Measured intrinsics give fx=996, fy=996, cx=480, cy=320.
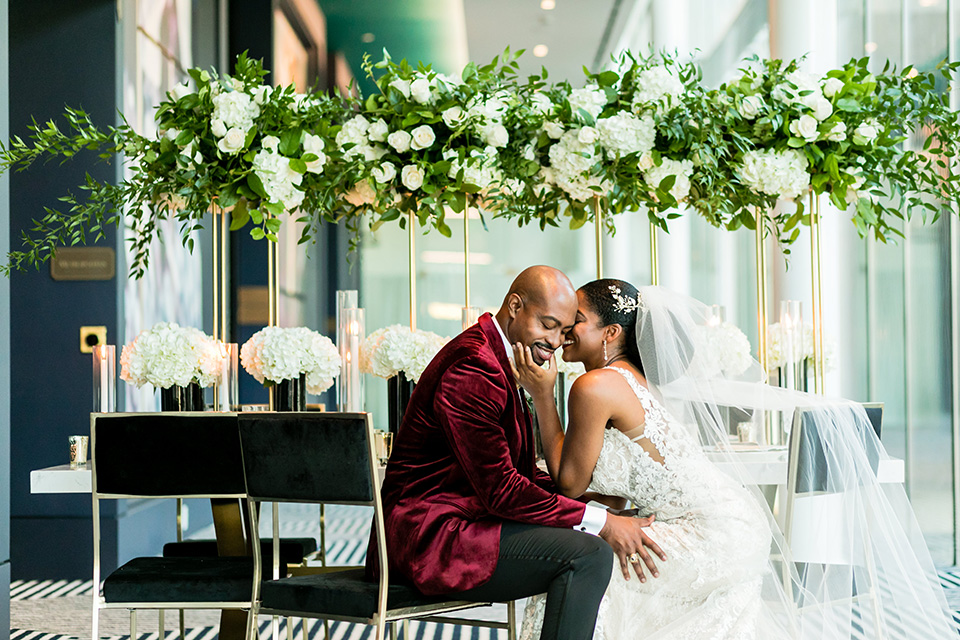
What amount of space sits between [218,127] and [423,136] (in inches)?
25.7

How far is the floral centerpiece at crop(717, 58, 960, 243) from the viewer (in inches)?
125

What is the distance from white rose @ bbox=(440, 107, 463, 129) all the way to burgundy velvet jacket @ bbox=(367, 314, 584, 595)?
0.81m

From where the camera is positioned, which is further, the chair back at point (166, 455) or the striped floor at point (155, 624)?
the striped floor at point (155, 624)

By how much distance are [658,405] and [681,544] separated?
1.22ft

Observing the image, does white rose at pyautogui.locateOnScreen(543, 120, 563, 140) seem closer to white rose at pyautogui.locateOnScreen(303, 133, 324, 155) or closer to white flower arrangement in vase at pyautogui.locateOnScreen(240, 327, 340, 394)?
white rose at pyautogui.locateOnScreen(303, 133, 324, 155)

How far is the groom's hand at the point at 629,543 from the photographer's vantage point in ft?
8.47

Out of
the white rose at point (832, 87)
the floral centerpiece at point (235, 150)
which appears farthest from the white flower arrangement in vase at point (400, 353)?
the white rose at point (832, 87)

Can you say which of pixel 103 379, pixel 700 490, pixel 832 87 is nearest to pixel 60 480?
pixel 103 379

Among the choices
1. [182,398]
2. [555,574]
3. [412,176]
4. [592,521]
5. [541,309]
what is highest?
[412,176]

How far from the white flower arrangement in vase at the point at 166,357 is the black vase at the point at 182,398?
34 millimetres

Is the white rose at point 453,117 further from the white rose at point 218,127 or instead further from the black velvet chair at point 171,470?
the black velvet chair at point 171,470

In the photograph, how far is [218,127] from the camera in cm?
316

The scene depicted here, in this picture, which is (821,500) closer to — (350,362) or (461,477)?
(461,477)

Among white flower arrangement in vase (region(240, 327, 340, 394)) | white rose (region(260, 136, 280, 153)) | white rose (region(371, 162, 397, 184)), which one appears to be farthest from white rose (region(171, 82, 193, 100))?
white flower arrangement in vase (region(240, 327, 340, 394))
